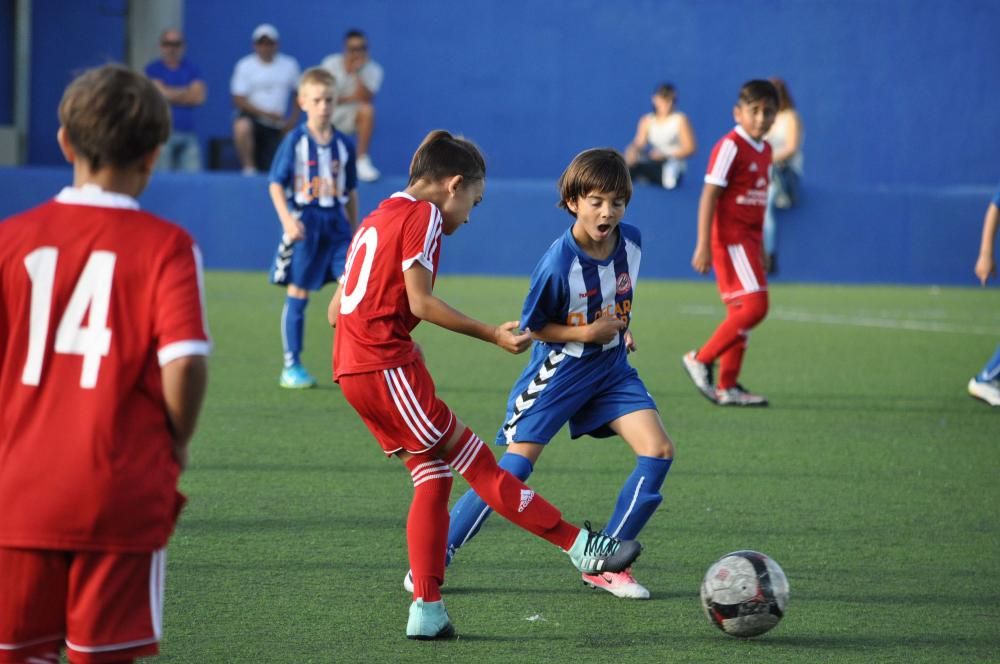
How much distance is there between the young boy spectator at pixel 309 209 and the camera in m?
8.40

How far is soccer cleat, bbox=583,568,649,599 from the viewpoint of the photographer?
4.35 meters

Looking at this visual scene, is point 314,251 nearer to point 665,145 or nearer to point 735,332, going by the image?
point 735,332

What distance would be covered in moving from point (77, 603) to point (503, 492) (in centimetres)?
165

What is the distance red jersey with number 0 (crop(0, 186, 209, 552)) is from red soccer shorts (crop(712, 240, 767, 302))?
5919 millimetres

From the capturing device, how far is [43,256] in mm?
2480

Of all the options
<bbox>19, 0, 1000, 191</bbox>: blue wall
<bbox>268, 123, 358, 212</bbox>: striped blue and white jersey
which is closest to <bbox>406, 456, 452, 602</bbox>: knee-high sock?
<bbox>268, 123, 358, 212</bbox>: striped blue and white jersey

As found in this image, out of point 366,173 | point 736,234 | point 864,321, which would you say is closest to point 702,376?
point 736,234

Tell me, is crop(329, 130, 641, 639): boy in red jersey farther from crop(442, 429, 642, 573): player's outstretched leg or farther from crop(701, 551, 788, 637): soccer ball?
crop(701, 551, 788, 637): soccer ball

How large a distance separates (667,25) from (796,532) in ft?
51.2

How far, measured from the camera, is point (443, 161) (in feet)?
13.0

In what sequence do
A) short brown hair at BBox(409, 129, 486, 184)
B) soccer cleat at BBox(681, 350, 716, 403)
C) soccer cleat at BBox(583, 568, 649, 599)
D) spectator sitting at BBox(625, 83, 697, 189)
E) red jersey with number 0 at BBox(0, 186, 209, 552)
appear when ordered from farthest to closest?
spectator sitting at BBox(625, 83, 697, 189), soccer cleat at BBox(681, 350, 716, 403), soccer cleat at BBox(583, 568, 649, 599), short brown hair at BBox(409, 129, 486, 184), red jersey with number 0 at BBox(0, 186, 209, 552)

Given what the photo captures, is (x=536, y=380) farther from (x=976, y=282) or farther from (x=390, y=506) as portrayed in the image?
(x=976, y=282)

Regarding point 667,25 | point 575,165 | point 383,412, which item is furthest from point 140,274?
point 667,25

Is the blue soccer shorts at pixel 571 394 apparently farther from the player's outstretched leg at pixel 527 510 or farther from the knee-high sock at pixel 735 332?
the knee-high sock at pixel 735 332
